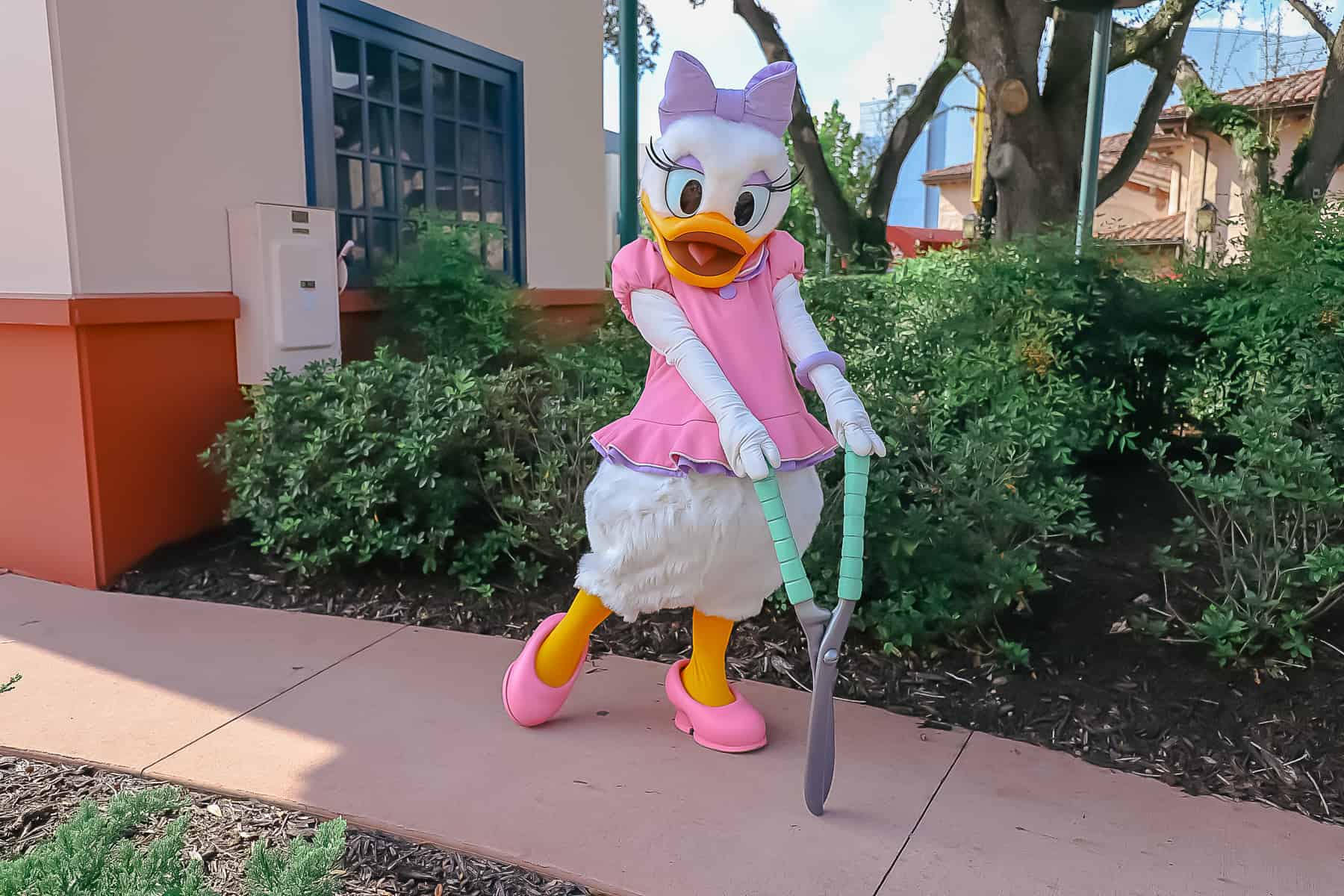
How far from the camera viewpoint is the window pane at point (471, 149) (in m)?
6.53

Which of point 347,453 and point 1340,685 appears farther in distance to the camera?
point 347,453

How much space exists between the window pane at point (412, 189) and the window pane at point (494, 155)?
66 cm

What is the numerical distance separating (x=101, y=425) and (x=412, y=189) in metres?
2.57

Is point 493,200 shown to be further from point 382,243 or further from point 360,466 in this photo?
point 360,466

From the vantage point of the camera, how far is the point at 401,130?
5980 millimetres

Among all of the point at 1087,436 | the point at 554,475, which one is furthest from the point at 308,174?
the point at 1087,436

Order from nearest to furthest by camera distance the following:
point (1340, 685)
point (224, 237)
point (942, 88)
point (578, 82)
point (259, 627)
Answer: point (1340, 685), point (259, 627), point (224, 237), point (578, 82), point (942, 88)

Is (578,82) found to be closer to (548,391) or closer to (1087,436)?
(548,391)

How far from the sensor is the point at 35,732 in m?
2.95

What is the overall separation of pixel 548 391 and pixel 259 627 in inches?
57.2

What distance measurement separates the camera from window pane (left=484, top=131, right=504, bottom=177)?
6.73 metres

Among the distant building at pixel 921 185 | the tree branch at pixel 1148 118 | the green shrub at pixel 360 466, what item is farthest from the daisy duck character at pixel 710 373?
the distant building at pixel 921 185

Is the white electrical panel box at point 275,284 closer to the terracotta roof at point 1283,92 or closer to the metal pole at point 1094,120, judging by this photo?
the metal pole at point 1094,120

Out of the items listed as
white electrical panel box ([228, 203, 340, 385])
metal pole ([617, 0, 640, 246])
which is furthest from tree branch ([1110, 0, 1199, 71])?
white electrical panel box ([228, 203, 340, 385])
